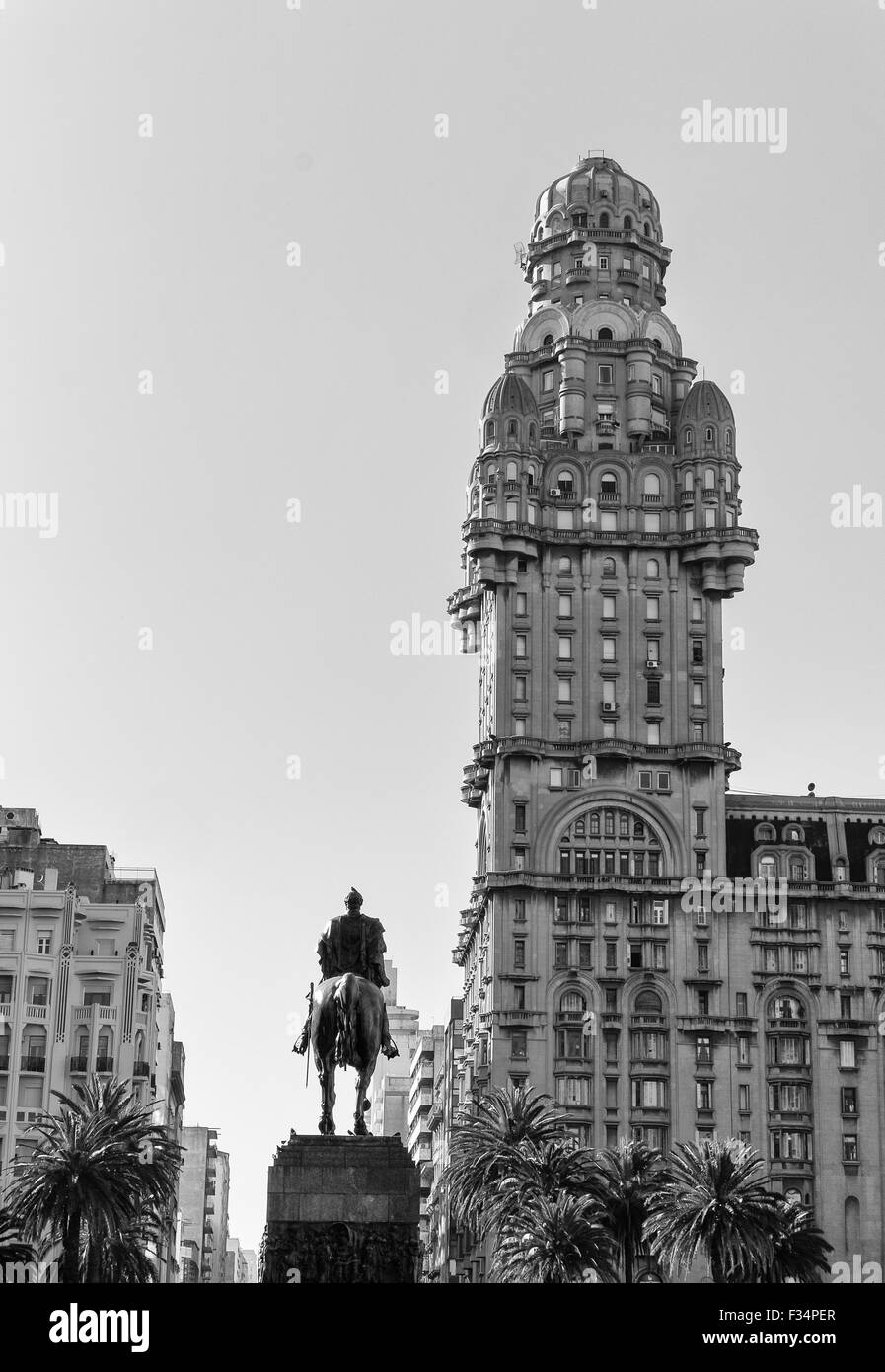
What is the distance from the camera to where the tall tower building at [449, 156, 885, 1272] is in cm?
16050

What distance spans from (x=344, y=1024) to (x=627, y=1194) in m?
68.1

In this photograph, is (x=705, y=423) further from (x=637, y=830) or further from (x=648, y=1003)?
(x=648, y=1003)

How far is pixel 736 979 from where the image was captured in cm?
16338

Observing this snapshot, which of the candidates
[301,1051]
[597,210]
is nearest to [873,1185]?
[597,210]

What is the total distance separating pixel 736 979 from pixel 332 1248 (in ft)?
385

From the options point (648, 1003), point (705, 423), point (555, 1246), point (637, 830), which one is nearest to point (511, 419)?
point (705, 423)

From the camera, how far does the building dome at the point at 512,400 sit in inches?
6944

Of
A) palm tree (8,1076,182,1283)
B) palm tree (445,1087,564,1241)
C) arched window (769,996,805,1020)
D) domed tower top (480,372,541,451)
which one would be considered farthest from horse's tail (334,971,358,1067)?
domed tower top (480,372,541,451)

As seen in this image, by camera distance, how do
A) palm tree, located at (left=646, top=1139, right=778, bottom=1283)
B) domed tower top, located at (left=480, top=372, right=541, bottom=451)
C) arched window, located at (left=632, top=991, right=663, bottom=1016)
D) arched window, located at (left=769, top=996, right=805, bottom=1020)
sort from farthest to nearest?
domed tower top, located at (left=480, top=372, right=541, bottom=451), arched window, located at (left=769, top=996, right=805, bottom=1020), arched window, located at (left=632, top=991, right=663, bottom=1016), palm tree, located at (left=646, top=1139, right=778, bottom=1283)

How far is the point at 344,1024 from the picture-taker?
50750 mm

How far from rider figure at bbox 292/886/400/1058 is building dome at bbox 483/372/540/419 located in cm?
12654

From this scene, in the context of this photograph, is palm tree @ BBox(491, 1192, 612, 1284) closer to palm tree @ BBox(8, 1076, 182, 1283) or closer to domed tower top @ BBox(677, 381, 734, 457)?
palm tree @ BBox(8, 1076, 182, 1283)

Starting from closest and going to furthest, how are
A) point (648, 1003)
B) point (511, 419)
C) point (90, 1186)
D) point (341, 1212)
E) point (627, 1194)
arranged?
1. point (341, 1212)
2. point (90, 1186)
3. point (627, 1194)
4. point (648, 1003)
5. point (511, 419)

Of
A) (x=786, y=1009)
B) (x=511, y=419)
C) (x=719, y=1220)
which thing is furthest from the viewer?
(x=511, y=419)
